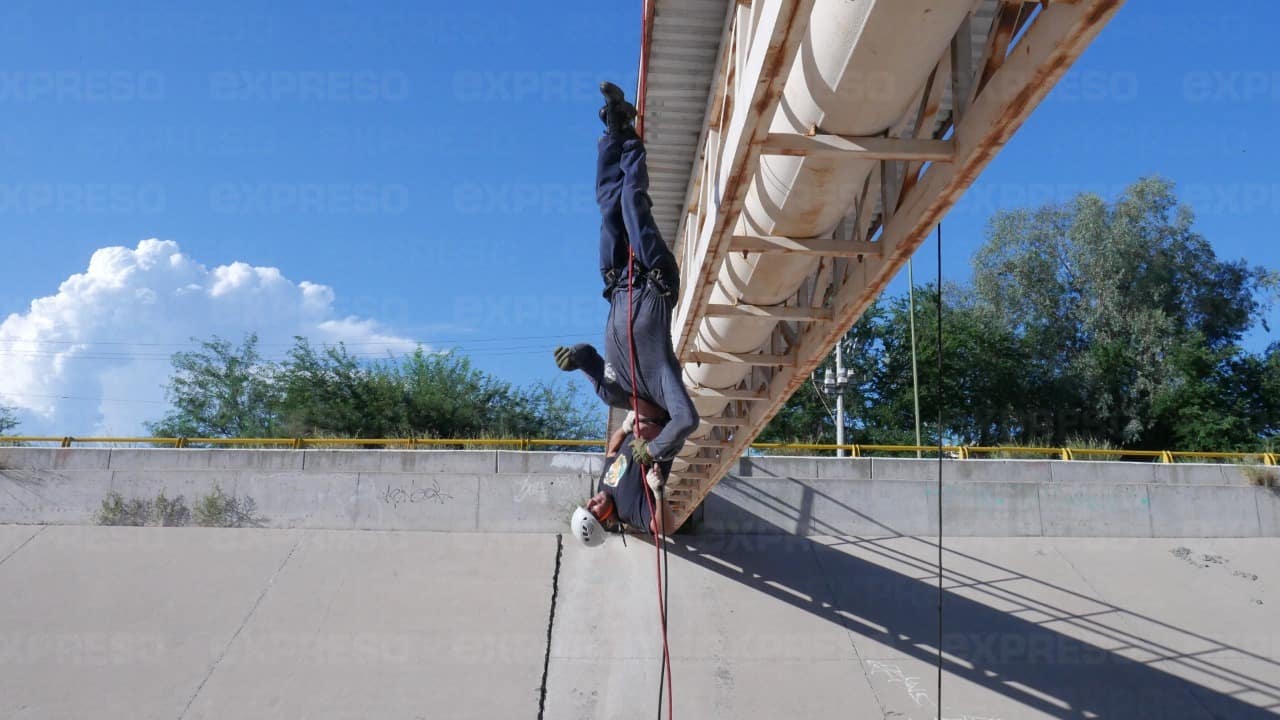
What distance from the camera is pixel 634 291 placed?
18.9 feet

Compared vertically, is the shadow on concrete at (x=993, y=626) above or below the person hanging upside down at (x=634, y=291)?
below

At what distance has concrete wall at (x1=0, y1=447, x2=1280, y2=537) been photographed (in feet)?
52.4

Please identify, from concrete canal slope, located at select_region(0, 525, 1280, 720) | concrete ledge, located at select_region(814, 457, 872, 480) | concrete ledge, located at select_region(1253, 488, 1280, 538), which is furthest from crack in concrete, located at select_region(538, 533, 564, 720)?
concrete ledge, located at select_region(1253, 488, 1280, 538)

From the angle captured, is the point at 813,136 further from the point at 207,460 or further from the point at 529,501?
the point at 207,460

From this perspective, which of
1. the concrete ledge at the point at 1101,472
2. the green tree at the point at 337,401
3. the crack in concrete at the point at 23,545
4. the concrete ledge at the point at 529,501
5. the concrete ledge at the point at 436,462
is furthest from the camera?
the green tree at the point at 337,401

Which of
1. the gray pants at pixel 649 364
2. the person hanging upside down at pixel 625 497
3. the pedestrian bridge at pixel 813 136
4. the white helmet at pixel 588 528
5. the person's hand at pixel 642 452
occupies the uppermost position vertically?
the pedestrian bridge at pixel 813 136

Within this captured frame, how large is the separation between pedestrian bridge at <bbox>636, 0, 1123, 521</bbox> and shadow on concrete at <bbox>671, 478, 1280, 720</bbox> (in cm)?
556

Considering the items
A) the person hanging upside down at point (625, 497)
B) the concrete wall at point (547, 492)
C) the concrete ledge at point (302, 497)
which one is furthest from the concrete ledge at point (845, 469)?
the person hanging upside down at point (625, 497)

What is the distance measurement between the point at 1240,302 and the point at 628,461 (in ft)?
112

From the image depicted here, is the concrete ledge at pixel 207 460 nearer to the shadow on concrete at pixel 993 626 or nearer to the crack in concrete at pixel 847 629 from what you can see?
the shadow on concrete at pixel 993 626

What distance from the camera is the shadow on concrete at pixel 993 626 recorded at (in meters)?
12.7

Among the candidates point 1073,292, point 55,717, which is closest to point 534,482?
point 55,717

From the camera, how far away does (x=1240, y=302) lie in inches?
1283

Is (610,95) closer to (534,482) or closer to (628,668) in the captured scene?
(628,668)
